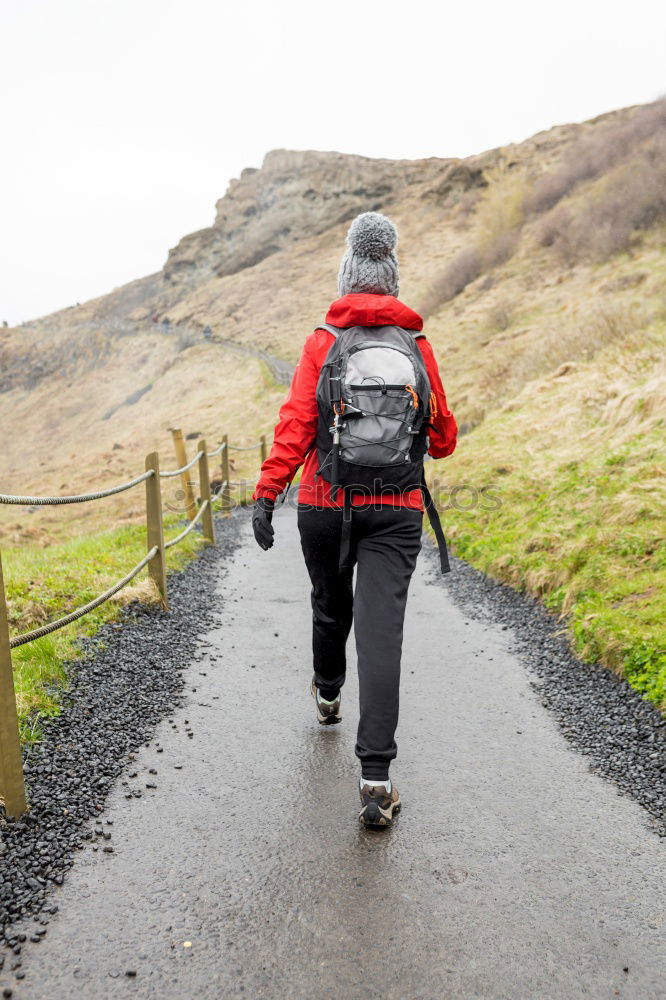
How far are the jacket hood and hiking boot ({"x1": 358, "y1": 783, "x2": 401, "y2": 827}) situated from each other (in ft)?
6.37

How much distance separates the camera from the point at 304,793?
3.12 m

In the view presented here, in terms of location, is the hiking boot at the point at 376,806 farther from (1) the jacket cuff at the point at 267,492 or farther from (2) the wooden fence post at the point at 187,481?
(2) the wooden fence post at the point at 187,481

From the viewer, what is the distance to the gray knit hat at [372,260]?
10.2 feet

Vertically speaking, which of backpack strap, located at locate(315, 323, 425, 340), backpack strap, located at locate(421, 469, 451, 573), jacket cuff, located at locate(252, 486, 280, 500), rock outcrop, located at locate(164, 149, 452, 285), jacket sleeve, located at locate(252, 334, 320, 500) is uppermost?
rock outcrop, located at locate(164, 149, 452, 285)

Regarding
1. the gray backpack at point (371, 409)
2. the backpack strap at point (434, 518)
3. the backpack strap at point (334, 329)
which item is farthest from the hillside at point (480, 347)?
the backpack strap at point (334, 329)

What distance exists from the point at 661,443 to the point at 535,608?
3.05 metres

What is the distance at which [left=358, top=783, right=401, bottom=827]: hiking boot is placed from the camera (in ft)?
9.25

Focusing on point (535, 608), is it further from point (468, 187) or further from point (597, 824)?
point (468, 187)

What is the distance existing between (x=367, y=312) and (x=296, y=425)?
1.85 feet

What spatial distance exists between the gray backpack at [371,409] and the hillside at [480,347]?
7.21 ft

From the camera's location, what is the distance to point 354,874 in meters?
2.55

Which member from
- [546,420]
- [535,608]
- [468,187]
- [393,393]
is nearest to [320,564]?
[393,393]

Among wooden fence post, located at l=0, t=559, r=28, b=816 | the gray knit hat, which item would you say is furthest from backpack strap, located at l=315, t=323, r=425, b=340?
wooden fence post, located at l=0, t=559, r=28, b=816

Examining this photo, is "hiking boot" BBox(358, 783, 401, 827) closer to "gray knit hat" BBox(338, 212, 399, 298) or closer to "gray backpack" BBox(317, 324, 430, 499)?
"gray backpack" BBox(317, 324, 430, 499)
